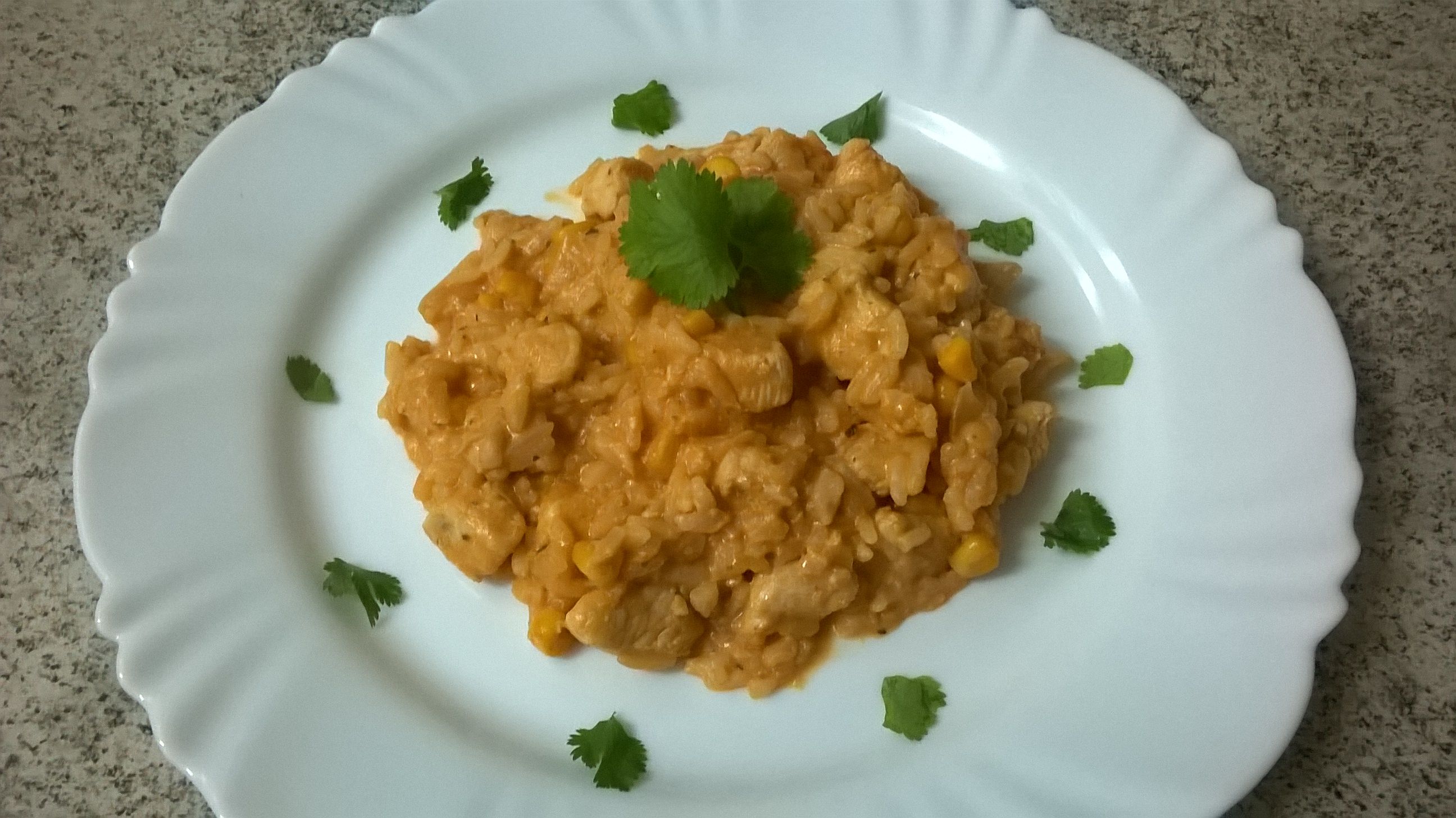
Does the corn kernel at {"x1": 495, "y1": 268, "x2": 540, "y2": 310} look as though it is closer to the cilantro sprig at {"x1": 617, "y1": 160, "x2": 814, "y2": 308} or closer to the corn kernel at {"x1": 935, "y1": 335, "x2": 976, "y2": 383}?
the cilantro sprig at {"x1": 617, "y1": 160, "x2": 814, "y2": 308}

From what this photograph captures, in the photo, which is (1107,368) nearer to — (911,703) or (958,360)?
(958,360)

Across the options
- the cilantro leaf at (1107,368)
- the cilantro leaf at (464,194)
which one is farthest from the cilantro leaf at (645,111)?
the cilantro leaf at (1107,368)

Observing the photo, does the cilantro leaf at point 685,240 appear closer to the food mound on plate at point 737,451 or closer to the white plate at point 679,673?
the food mound on plate at point 737,451

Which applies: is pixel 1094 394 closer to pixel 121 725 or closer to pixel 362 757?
pixel 362 757

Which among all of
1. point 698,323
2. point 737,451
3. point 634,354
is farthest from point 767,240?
point 737,451

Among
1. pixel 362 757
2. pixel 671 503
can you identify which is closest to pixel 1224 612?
pixel 671 503
